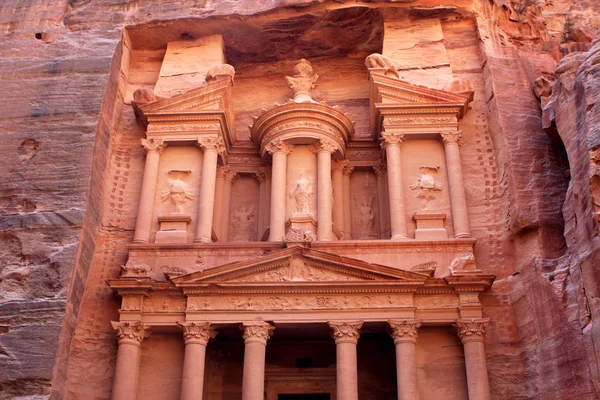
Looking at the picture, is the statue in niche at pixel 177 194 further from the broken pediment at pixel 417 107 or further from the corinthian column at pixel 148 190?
the broken pediment at pixel 417 107

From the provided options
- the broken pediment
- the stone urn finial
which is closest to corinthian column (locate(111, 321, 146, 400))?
the stone urn finial

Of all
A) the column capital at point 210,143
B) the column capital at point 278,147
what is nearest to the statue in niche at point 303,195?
the column capital at point 278,147

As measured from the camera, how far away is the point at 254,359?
480 inches

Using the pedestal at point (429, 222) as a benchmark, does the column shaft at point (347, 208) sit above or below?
above

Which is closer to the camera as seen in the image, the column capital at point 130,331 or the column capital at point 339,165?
the column capital at point 130,331

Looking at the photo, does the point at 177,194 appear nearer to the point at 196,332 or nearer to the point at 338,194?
the point at 196,332

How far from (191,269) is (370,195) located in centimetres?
498

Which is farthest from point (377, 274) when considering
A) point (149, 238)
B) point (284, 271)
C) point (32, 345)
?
point (32, 345)

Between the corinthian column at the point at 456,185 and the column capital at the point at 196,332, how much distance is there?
5375 millimetres

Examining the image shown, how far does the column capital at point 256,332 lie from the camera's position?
488 inches

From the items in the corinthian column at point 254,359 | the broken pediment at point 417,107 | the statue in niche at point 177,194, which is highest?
the broken pediment at point 417,107

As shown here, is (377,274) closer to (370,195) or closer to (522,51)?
(370,195)

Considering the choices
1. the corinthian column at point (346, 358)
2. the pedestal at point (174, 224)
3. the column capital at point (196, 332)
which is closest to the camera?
the corinthian column at point (346, 358)

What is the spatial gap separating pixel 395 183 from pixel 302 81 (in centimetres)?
405
